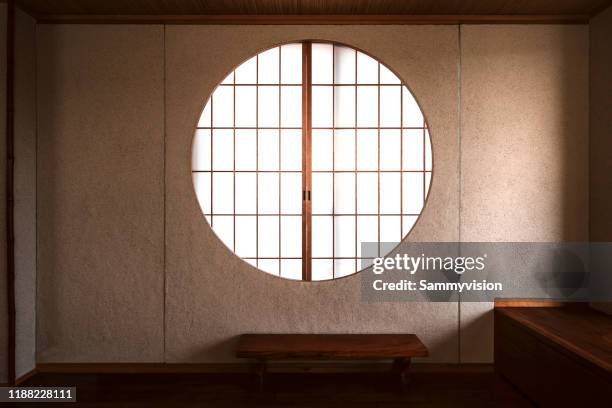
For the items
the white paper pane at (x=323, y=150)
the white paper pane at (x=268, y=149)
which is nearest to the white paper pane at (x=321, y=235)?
the white paper pane at (x=323, y=150)

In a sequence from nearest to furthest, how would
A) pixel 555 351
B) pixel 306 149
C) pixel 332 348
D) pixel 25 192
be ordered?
pixel 555 351, pixel 332 348, pixel 25 192, pixel 306 149

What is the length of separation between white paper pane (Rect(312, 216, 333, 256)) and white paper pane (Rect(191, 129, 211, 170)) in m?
0.91

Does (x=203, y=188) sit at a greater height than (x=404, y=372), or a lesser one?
greater

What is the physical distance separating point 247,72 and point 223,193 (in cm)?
91

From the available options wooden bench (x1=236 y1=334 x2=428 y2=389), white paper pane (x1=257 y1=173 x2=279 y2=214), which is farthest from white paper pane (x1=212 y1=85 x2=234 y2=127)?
wooden bench (x1=236 y1=334 x2=428 y2=389)

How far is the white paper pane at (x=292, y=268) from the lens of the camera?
3.87m

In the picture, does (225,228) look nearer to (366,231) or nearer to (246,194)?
(246,194)

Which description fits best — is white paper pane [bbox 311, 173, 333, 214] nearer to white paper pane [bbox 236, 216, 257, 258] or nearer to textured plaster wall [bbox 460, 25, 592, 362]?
white paper pane [bbox 236, 216, 257, 258]

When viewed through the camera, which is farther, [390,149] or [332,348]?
[390,149]

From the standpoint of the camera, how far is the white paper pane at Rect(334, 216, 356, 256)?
12.7ft

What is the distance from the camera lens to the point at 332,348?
11.3ft

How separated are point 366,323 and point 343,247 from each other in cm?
58

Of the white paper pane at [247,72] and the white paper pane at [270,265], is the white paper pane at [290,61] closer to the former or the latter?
the white paper pane at [247,72]

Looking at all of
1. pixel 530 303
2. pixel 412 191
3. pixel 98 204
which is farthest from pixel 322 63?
pixel 530 303
